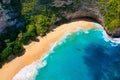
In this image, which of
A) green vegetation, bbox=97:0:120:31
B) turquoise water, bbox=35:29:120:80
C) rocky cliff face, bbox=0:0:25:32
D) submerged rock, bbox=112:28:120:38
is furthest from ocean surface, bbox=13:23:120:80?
rocky cliff face, bbox=0:0:25:32

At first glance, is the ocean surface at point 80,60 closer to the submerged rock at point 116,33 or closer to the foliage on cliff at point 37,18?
the submerged rock at point 116,33

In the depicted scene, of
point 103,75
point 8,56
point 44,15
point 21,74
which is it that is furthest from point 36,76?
point 44,15

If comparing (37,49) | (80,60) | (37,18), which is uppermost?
(37,18)

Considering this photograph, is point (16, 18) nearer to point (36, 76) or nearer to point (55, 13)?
point (55, 13)

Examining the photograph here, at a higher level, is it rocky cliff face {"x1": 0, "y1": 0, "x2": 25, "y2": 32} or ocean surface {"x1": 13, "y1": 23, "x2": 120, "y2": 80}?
rocky cliff face {"x1": 0, "y1": 0, "x2": 25, "y2": 32}

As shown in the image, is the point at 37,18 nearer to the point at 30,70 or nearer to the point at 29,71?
the point at 30,70

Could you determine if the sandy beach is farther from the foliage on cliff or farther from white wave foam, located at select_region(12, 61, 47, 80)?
the foliage on cliff

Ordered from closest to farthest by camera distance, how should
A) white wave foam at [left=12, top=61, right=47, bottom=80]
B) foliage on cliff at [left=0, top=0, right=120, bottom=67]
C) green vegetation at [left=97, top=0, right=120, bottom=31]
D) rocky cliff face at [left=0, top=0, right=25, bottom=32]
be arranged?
white wave foam at [left=12, top=61, right=47, bottom=80] < foliage on cliff at [left=0, top=0, right=120, bottom=67] < rocky cliff face at [left=0, top=0, right=25, bottom=32] < green vegetation at [left=97, top=0, right=120, bottom=31]

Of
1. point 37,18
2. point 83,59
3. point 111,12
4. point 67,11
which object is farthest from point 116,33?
point 37,18
